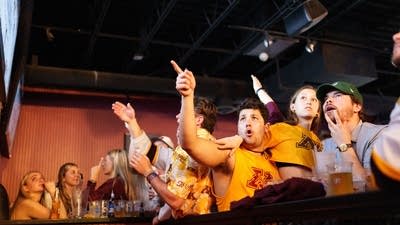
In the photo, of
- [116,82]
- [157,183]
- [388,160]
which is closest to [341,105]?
[157,183]

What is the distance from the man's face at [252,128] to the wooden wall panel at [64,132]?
4112 mm

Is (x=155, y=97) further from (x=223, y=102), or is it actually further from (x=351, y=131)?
(x=351, y=131)

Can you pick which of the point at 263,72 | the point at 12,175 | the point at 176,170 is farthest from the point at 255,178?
the point at 263,72

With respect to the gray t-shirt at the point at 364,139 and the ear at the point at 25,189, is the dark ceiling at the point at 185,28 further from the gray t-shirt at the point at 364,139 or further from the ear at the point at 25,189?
the gray t-shirt at the point at 364,139

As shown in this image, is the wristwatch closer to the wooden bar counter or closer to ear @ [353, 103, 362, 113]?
ear @ [353, 103, 362, 113]

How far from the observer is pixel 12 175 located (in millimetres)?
5453

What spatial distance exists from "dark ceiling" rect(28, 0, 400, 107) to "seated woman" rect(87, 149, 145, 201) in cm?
157

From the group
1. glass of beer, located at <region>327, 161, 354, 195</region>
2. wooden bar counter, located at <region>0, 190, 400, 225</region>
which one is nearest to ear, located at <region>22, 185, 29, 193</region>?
wooden bar counter, located at <region>0, 190, 400, 225</region>

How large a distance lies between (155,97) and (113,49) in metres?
0.97

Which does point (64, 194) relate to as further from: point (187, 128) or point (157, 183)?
point (187, 128)

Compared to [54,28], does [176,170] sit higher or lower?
lower

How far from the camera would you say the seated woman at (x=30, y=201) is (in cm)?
326

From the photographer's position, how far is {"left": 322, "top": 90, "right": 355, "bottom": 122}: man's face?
2193 mm

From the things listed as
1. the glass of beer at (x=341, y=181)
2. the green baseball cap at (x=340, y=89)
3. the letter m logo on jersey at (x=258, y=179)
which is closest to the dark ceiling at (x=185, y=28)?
the green baseball cap at (x=340, y=89)
